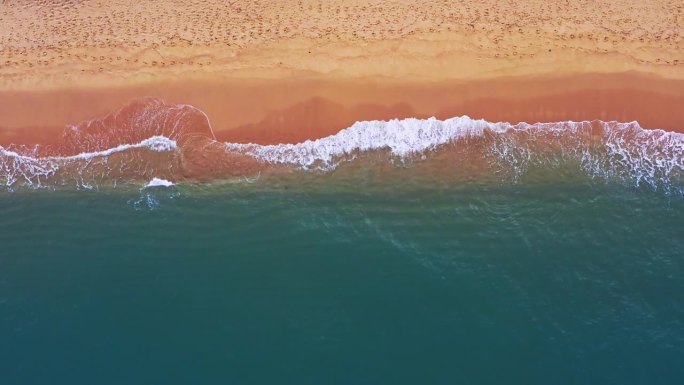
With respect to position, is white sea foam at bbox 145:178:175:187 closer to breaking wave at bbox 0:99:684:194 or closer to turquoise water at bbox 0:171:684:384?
breaking wave at bbox 0:99:684:194

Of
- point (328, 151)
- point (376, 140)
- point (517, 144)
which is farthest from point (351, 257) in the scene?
point (517, 144)

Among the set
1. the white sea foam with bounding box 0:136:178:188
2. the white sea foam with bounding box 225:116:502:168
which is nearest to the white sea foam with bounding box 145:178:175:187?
the white sea foam with bounding box 0:136:178:188

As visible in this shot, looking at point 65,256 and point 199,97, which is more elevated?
point 199,97

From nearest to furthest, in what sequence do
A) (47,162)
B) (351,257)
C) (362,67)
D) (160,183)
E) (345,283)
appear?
1. (345,283)
2. (351,257)
3. (160,183)
4. (47,162)
5. (362,67)

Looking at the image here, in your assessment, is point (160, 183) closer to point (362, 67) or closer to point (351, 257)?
point (351, 257)

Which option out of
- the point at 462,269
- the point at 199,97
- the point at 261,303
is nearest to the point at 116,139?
the point at 199,97

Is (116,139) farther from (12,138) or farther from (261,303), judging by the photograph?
(261,303)
